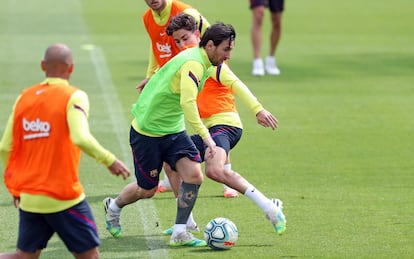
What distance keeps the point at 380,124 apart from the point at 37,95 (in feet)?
31.4

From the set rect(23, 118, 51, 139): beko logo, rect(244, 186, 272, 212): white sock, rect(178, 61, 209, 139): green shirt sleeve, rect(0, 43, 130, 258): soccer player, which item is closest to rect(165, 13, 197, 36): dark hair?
rect(178, 61, 209, 139): green shirt sleeve

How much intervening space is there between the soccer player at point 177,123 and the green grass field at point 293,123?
0.47 m

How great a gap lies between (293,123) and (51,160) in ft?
30.6

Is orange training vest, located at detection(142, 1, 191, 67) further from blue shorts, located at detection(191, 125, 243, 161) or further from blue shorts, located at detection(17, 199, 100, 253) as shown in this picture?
blue shorts, located at detection(17, 199, 100, 253)

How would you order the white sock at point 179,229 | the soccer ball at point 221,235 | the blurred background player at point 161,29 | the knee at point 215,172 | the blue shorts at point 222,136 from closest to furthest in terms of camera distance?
the soccer ball at point 221,235, the white sock at point 179,229, the knee at point 215,172, the blue shorts at point 222,136, the blurred background player at point 161,29

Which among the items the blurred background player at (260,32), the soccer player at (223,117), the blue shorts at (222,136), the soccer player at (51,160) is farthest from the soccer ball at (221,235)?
the blurred background player at (260,32)

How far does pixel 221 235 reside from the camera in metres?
9.42

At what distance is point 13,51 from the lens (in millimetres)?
23453

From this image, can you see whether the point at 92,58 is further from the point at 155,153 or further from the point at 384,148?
the point at 155,153

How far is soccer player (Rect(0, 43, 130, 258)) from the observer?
734 cm

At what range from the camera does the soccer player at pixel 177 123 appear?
9.09m

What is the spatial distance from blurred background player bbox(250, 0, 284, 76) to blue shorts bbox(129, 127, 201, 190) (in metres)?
11.0

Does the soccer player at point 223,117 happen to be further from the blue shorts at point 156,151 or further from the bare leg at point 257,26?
the bare leg at point 257,26

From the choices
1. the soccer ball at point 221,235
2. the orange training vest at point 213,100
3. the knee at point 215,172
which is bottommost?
the soccer ball at point 221,235
